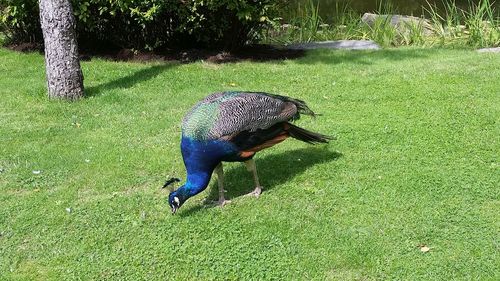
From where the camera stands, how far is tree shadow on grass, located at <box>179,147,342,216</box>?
5211 mm

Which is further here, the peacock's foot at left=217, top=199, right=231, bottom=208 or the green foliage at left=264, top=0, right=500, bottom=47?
the green foliage at left=264, top=0, right=500, bottom=47

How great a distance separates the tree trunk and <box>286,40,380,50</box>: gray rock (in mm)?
4008

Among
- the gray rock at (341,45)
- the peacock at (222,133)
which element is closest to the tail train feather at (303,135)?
the peacock at (222,133)

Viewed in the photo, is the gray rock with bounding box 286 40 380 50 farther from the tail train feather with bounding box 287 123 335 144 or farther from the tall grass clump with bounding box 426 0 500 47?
the tail train feather with bounding box 287 123 335 144

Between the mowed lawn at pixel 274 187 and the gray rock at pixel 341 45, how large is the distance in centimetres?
197

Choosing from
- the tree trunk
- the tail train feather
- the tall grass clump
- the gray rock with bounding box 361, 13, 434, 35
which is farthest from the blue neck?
the gray rock with bounding box 361, 13, 434, 35

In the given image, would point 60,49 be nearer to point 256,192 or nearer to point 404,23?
point 256,192

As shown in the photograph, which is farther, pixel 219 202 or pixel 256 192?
pixel 256 192

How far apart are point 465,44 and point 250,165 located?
6.46 m

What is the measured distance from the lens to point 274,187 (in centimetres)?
520

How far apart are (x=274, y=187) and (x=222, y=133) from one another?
97cm

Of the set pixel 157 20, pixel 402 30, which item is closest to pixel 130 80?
pixel 157 20

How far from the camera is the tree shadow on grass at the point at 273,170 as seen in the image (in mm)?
5211

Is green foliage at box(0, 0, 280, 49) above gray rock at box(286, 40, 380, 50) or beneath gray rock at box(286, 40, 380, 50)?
above
